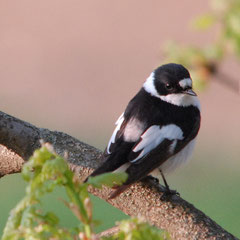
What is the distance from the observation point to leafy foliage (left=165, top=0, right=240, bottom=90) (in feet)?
7.66

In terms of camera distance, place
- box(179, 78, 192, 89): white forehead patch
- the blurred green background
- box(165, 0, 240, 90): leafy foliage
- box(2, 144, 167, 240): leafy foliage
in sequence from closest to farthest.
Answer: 1. box(2, 144, 167, 240): leafy foliage
2. box(165, 0, 240, 90): leafy foliage
3. box(179, 78, 192, 89): white forehead patch
4. the blurred green background

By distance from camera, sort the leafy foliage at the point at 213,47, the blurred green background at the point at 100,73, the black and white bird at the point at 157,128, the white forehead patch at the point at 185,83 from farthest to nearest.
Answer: the blurred green background at the point at 100,73 → the white forehead patch at the point at 185,83 → the black and white bird at the point at 157,128 → the leafy foliage at the point at 213,47

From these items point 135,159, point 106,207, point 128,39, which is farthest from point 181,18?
point 135,159

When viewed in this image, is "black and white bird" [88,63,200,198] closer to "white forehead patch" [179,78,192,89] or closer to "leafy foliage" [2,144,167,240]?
"white forehead patch" [179,78,192,89]

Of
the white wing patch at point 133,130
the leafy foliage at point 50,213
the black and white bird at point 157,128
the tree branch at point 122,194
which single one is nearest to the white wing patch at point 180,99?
the black and white bird at point 157,128

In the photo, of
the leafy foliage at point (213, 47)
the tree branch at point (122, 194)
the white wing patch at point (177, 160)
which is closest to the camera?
the leafy foliage at point (213, 47)

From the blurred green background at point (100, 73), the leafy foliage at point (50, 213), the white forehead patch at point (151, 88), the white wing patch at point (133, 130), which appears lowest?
the blurred green background at point (100, 73)

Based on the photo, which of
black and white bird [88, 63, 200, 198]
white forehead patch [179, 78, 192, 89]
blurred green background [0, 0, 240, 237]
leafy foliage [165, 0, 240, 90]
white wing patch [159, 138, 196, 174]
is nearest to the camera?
leafy foliage [165, 0, 240, 90]

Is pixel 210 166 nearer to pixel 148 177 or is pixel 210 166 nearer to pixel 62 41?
pixel 62 41

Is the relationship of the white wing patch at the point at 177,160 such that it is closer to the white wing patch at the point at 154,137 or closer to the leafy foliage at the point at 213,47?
the white wing patch at the point at 154,137

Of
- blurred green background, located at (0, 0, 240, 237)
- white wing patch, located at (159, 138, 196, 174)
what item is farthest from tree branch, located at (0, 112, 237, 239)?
blurred green background, located at (0, 0, 240, 237)

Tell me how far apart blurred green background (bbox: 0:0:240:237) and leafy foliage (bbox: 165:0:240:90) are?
303 inches

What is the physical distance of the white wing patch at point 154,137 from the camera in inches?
175

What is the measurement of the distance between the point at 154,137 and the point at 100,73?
34.7 feet
